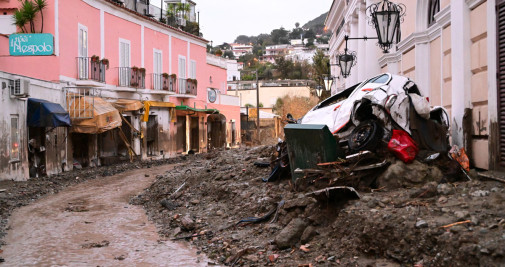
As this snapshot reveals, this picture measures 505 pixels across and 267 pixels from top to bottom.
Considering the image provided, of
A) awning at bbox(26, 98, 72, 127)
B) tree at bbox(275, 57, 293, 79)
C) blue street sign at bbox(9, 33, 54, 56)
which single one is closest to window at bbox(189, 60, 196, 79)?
awning at bbox(26, 98, 72, 127)

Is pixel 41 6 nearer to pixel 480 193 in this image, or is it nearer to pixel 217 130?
pixel 480 193

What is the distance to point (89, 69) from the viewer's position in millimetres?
21641

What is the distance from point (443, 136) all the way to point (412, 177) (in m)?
1.38

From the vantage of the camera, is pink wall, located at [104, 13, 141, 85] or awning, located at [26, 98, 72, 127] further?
pink wall, located at [104, 13, 141, 85]

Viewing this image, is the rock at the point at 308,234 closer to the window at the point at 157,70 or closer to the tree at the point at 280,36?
the window at the point at 157,70

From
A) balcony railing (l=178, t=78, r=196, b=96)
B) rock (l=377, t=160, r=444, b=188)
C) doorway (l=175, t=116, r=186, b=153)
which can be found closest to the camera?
rock (l=377, t=160, r=444, b=188)

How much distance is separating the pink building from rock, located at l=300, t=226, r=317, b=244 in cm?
1095

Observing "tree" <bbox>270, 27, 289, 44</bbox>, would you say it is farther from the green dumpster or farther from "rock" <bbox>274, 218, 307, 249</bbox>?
"rock" <bbox>274, 218, 307, 249</bbox>

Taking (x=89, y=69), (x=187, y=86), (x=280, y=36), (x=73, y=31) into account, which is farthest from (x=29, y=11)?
(x=280, y=36)

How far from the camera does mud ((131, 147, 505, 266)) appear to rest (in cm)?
536

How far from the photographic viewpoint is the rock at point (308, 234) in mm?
7344

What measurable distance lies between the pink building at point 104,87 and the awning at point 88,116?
0.13 feet

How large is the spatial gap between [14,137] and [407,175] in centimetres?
1260

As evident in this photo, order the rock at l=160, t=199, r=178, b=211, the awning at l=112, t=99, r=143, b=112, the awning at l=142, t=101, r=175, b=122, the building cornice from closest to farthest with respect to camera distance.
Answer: the building cornice < the rock at l=160, t=199, r=178, b=211 < the awning at l=112, t=99, r=143, b=112 < the awning at l=142, t=101, r=175, b=122
